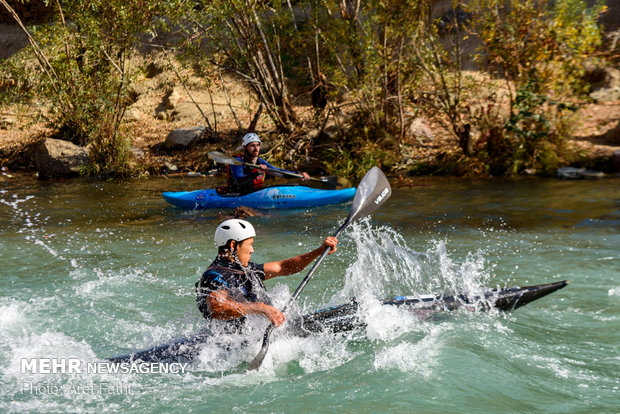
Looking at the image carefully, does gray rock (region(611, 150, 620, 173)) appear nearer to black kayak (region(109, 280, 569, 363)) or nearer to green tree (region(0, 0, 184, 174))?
black kayak (region(109, 280, 569, 363))

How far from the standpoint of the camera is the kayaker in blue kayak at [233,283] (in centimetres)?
387

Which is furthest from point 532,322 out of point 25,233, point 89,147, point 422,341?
point 89,147

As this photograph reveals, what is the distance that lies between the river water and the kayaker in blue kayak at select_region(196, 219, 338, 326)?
0.26m

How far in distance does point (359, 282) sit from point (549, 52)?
6.16m

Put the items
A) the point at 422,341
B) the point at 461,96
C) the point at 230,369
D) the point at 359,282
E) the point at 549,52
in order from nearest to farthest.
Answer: the point at 230,369, the point at 422,341, the point at 359,282, the point at 549,52, the point at 461,96

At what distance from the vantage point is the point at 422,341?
14.4 ft

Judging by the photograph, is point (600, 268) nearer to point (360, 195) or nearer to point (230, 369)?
point (360, 195)

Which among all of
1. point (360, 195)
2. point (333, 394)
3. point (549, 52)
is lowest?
point (333, 394)

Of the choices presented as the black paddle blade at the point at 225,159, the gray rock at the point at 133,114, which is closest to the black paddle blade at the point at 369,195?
the black paddle blade at the point at 225,159

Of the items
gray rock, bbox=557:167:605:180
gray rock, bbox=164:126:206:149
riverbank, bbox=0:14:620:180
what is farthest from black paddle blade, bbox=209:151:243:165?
gray rock, bbox=557:167:605:180

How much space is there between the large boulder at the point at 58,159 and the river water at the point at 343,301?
12.2 ft

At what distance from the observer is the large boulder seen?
12664 millimetres

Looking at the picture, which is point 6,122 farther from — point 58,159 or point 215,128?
point 215,128

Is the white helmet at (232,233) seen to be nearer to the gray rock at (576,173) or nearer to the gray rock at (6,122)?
the gray rock at (576,173)
